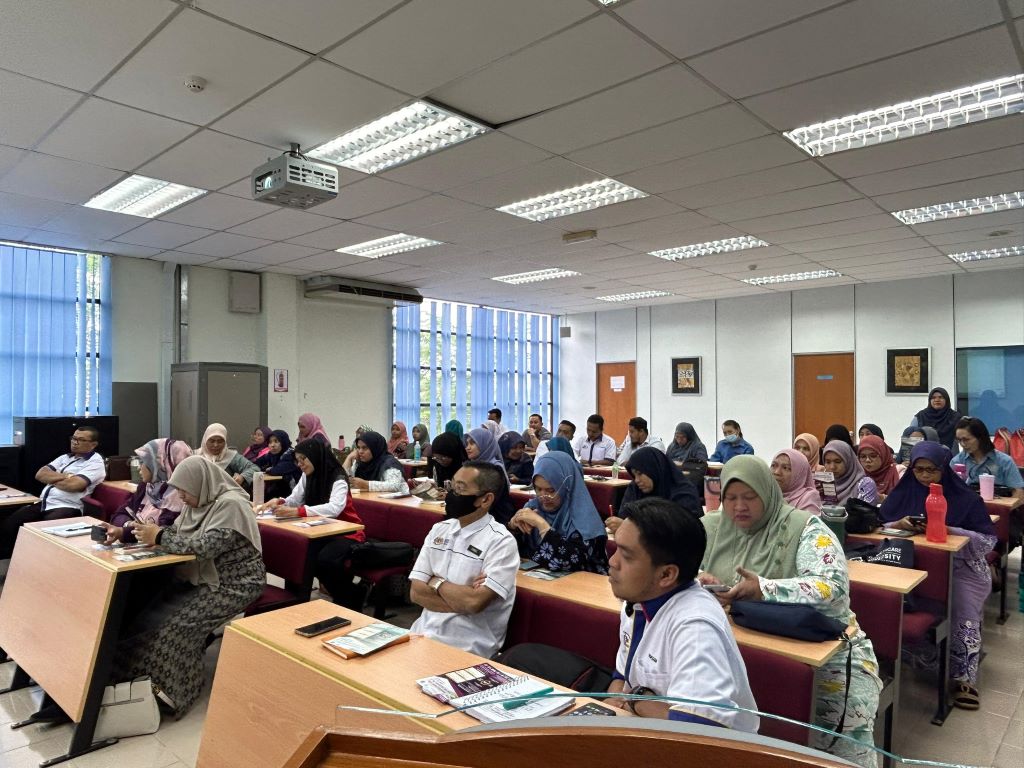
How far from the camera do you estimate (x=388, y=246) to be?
697 centimetres

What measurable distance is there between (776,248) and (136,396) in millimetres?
7560

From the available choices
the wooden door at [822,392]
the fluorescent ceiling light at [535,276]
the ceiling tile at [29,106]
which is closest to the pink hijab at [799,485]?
the ceiling tile at [29,106]

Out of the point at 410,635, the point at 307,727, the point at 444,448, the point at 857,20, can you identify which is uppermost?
the point at 857,20

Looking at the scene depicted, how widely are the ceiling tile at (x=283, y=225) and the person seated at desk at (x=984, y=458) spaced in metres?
5.66

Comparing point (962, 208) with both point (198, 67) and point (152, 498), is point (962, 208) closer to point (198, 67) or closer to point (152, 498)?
point (198, 67)

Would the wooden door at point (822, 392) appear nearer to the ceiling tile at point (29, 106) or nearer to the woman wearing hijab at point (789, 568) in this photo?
the woman wearing hijab at point (789, 568)

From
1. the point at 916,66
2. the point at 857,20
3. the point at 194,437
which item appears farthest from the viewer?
the point at 194,437

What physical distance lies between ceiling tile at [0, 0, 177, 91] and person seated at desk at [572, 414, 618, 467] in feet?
20.9

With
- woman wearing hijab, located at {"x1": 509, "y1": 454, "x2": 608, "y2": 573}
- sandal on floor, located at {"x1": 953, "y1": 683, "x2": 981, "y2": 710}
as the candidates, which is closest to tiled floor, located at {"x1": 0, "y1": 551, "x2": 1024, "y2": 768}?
sandal on floor, located at {"x1": 953, "y1": 683, "x2": 981, "y2": 710}

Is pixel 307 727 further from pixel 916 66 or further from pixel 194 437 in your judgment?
pixel 194 437

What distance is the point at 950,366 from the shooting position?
872 cm

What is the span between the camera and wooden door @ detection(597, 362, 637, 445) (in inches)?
473

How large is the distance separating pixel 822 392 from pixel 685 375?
7.40 ft

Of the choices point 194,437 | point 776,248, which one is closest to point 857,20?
point 776,248
